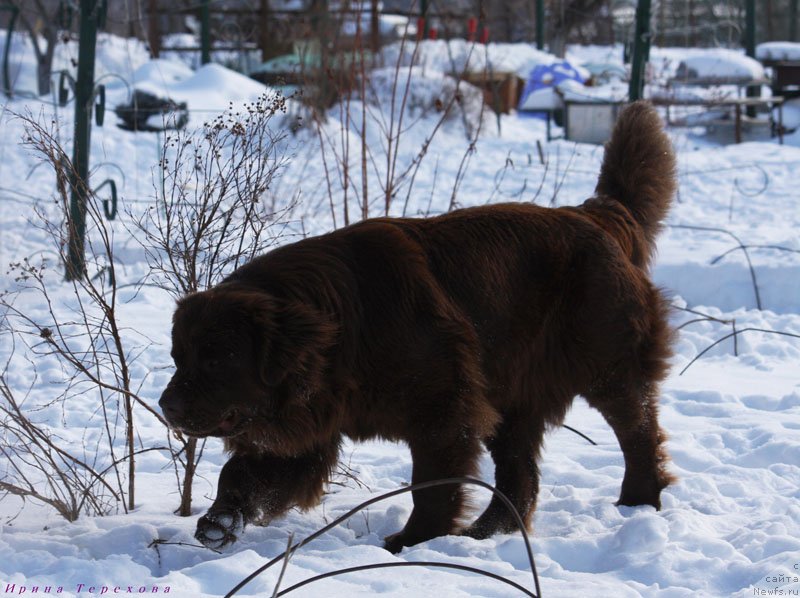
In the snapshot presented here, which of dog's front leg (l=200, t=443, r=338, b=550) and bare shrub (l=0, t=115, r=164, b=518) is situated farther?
bare shrub (l=0, t=115, r=164, b=518)

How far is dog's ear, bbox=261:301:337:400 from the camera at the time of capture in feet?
11.6

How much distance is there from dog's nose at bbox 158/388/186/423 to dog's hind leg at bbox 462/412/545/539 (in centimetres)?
145

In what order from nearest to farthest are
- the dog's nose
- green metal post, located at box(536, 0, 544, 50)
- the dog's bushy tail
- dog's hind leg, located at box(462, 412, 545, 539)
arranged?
the dog's nose < dog's hind leg, located at box(462, 412, 545, 539) < the dog's bushy tail < green metal post, located at box(536, 0, 544, 50)

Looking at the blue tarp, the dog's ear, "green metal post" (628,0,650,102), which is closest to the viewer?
the dog's ear

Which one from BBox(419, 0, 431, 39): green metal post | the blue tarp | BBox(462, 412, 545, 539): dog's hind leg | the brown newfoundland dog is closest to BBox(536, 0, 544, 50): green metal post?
the blue tarp

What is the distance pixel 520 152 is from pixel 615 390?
542 inches

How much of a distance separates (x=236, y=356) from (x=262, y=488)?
66 centimetres

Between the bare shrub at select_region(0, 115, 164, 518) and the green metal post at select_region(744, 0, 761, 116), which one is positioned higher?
the green metal post at select_region(744, 0, 761, 116)

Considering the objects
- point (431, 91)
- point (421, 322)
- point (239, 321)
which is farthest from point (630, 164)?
point (431, 91)

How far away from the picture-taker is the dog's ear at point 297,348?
3529 millimetres

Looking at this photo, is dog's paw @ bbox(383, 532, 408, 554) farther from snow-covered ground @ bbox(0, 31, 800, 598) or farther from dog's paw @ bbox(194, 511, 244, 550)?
dog's paw @ bbox(194, 511, 244, 550)

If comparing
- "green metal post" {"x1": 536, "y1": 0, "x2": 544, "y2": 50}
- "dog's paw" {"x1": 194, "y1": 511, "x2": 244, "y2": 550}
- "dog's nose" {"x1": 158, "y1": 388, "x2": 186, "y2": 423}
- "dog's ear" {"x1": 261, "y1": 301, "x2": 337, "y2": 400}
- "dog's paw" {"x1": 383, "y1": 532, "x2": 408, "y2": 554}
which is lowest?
"dog's paw" {"x1": 383, "y1": 532, "x2": 408, "y2": 554}

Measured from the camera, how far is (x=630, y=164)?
14.9 feet

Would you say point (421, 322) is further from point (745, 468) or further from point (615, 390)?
point (745, 468)
